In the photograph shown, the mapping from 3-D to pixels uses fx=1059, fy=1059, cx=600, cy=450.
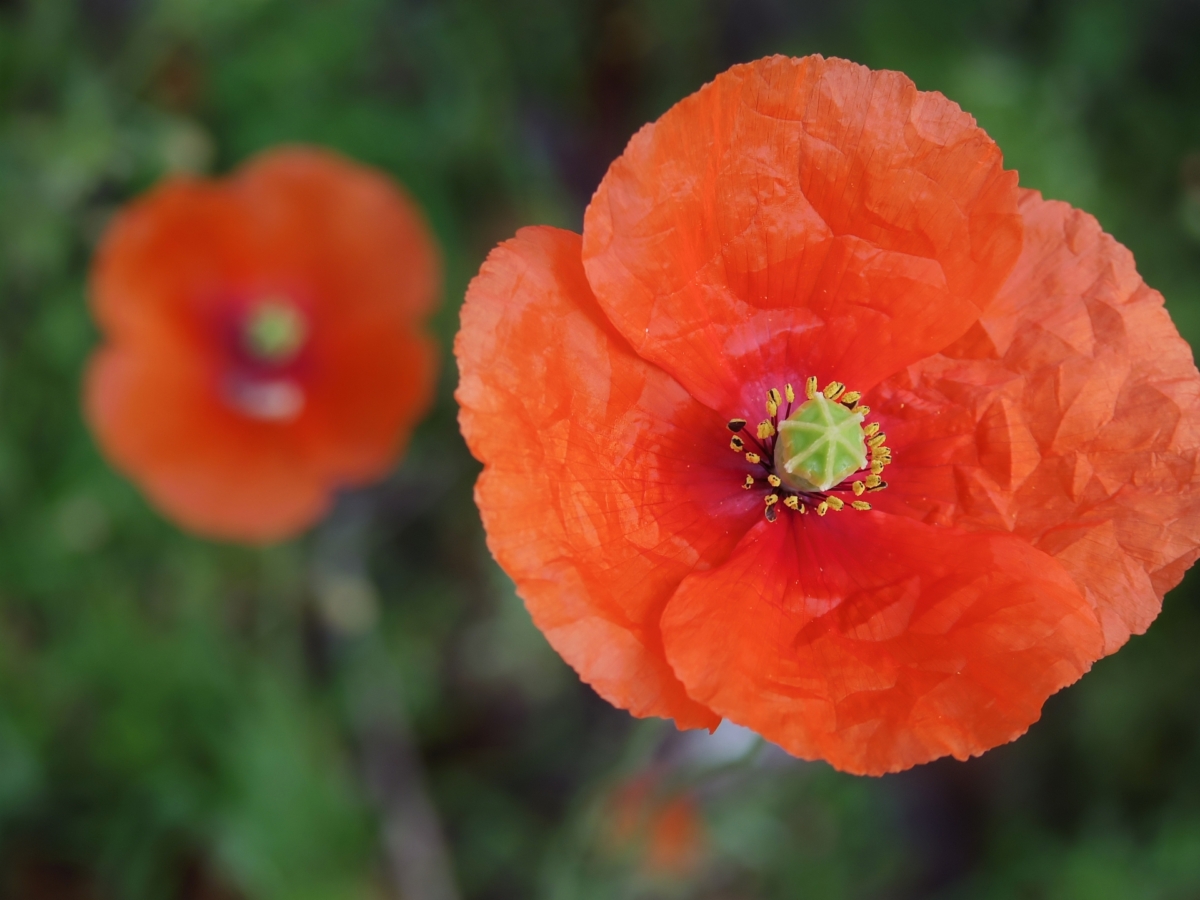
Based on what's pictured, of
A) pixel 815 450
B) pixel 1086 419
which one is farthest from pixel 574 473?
pixel 1086 419

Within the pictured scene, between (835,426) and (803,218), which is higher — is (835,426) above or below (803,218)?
below

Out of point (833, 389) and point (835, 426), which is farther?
point (833, 389)

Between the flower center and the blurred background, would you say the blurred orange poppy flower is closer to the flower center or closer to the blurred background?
the blurred background

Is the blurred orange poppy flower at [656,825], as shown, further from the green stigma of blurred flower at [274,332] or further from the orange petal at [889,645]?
the green stigma of blurred flower at [274,332]

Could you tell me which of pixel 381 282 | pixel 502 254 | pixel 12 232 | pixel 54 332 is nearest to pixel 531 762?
pixel 381 282

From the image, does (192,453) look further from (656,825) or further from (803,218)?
(803,218)

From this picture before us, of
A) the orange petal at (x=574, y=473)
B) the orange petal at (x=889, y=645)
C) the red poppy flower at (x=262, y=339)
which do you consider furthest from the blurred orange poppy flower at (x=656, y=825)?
the orange petal at (x=574, y=473)

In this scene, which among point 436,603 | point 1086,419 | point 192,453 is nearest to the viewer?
point 1086,419
